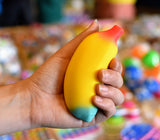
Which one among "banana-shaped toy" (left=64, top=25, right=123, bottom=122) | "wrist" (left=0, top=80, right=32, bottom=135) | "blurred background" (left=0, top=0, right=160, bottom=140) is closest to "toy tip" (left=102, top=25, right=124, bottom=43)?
"banana-shaped toy" (left=64, top=25, right=123, bottom=122)

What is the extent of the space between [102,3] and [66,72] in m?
1.99

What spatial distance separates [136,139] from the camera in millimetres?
1017

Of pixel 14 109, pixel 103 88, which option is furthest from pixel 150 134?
pixel 14 109

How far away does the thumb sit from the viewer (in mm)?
765

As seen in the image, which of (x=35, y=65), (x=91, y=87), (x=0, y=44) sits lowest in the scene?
(x=35, y=65)

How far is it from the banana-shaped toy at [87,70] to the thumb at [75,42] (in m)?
0.06

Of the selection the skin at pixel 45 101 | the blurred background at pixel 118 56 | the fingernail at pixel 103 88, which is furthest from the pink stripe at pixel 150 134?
the fingernail at pixel 103 88

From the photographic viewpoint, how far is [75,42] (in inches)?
30.7

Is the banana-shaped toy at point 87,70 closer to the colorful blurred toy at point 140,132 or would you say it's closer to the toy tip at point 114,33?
the toy tip at point 114,33

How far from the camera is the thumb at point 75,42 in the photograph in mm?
765

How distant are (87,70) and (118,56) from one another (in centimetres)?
132

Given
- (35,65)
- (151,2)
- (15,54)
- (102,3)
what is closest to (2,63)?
(15,54)

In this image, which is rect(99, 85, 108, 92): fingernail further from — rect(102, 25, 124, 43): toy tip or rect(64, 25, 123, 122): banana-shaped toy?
rect(102, 25, 124, 43): toy tip

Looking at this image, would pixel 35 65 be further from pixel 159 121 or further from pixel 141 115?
pixel 159 121
